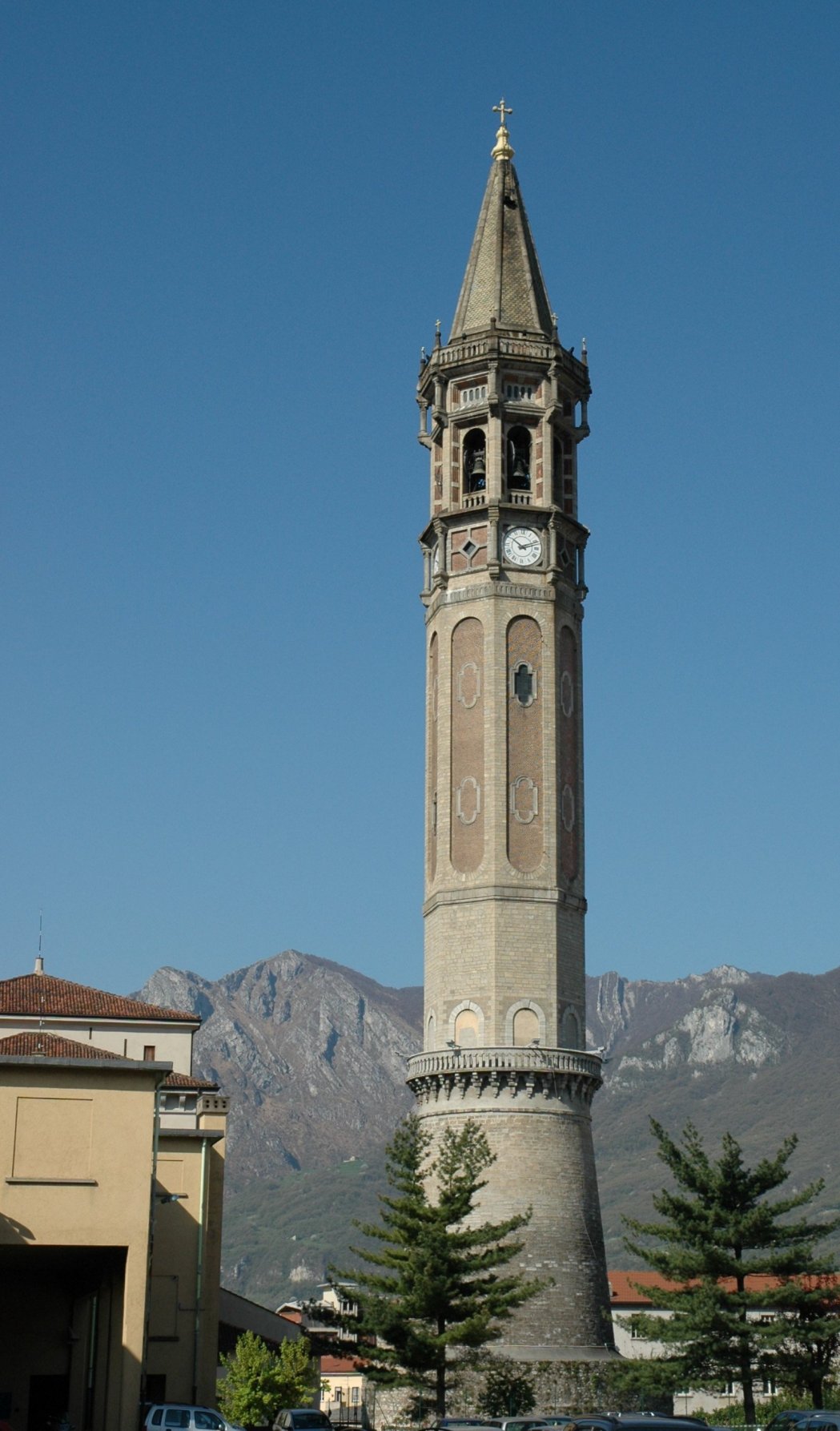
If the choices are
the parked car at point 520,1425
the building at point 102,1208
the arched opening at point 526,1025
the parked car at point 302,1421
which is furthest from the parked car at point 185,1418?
the arched opening at point 526,1025

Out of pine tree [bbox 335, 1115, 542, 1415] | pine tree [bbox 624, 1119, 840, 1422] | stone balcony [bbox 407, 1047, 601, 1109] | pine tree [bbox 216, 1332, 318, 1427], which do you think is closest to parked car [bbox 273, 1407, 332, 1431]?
pine tree [bbox 216, 1332, 318, 1427]

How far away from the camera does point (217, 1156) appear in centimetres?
5000

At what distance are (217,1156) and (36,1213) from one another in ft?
47.1

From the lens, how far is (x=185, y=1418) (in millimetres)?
38719

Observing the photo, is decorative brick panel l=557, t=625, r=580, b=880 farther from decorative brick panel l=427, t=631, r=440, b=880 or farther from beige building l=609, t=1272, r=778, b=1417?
beige building l=609, t=1272, r=778, b=1417

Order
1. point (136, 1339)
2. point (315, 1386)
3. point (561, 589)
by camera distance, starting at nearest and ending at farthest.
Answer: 1. point (136, 1339)
2. point (315, 1386)
3. point (561, 589)

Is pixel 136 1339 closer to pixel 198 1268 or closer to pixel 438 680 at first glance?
pixel 198 1268

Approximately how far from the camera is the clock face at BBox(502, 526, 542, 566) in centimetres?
6462

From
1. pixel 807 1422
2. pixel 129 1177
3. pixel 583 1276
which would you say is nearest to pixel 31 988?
pixel 583 1276

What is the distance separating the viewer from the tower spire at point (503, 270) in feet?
220

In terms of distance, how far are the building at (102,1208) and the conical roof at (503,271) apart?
26302mm

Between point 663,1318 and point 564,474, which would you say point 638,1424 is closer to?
point 663,1318

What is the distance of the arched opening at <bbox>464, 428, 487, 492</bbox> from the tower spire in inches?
138

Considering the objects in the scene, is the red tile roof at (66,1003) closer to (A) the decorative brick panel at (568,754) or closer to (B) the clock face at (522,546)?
(A) the decorative brick panel at (568,754)
